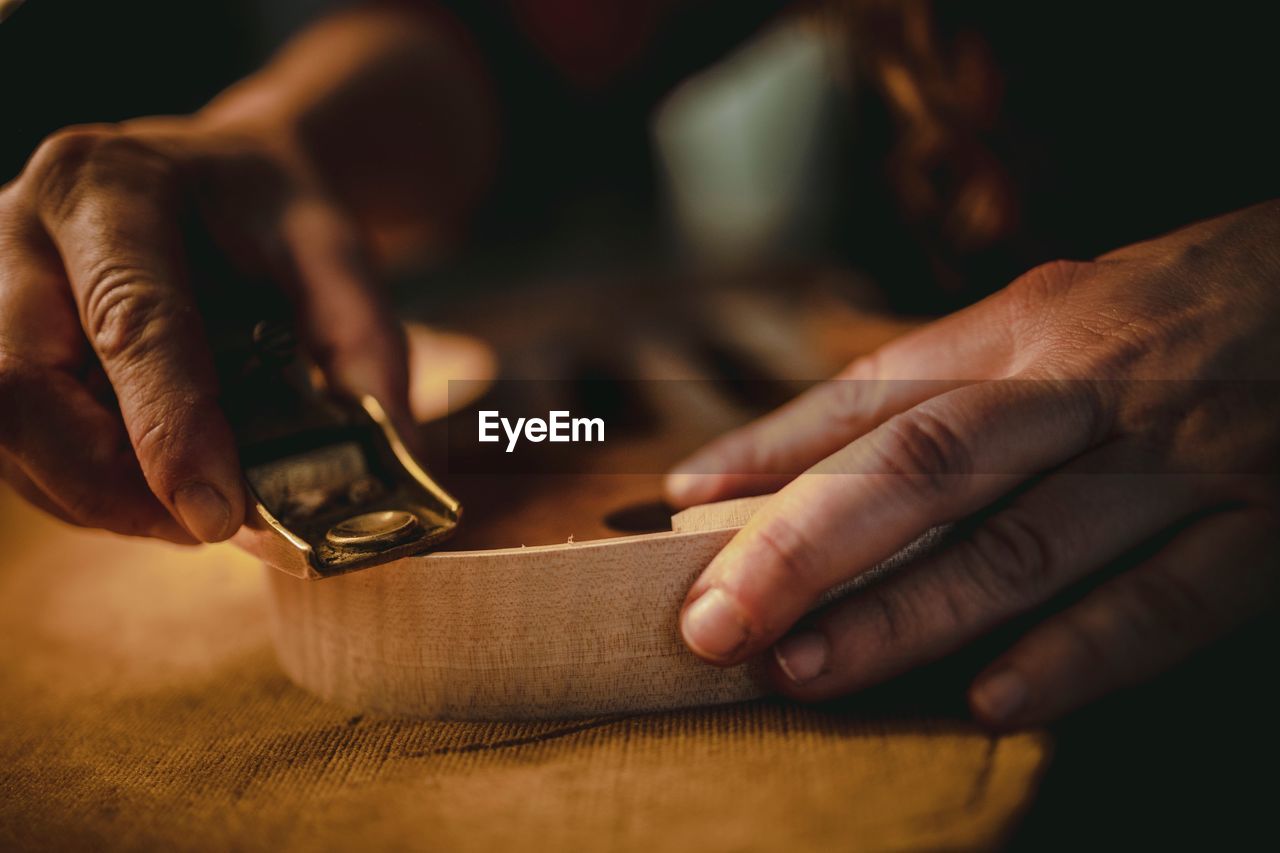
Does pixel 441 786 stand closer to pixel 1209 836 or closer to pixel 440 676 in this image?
pixel 440 676

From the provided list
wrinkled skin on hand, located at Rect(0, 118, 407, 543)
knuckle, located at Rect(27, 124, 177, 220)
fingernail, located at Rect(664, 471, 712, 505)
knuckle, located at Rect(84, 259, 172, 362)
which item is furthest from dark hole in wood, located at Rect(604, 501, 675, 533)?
knuckle, located at Rect(27, 124, 177, 220)

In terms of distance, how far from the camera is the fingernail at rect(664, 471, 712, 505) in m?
0.76

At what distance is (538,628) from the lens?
0.57m

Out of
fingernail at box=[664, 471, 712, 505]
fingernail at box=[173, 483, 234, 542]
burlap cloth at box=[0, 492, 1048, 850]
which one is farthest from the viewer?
fingernail at box=[664, 471, 712, 505]

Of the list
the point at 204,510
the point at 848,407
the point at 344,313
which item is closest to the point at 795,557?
the point at 848,407

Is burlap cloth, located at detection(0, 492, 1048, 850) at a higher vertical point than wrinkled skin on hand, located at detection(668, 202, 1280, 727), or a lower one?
lower

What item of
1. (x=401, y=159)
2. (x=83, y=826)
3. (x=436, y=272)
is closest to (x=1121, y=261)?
(x=83, y=826)

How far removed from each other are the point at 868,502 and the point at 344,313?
56 centimetres

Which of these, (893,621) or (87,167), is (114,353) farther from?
(893,621)

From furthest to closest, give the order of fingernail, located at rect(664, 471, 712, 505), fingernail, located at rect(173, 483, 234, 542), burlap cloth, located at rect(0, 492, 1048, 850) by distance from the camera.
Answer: fingernail, located at rect(664, 471, 712, 505) < fingernail, located at rect(173, 483, 234, 542) < burlap cloth, located at rect(0, 492, 1048, 850)

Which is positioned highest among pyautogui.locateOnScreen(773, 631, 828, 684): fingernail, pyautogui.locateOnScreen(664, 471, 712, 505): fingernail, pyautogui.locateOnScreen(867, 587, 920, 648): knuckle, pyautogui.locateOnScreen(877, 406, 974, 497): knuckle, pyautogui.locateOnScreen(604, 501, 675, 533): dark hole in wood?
pyautogui.locateOnScreen(877, 406, 974, 497): knuckle

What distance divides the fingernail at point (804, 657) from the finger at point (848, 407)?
22 cm

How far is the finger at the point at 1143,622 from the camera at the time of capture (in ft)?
1.66

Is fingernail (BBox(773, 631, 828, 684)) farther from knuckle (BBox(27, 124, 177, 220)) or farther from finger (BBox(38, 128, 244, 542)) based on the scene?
knuckle (BBox(27, 124, 177, 220))
